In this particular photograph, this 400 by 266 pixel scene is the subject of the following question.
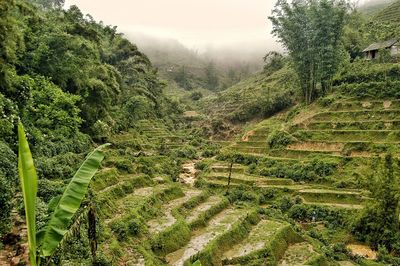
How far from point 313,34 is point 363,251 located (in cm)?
2176

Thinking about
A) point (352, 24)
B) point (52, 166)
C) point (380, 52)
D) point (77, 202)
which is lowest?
point (52, 166)

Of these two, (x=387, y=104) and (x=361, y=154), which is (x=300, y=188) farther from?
(x=387, y=104)

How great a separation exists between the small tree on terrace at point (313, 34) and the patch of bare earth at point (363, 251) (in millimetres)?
19643

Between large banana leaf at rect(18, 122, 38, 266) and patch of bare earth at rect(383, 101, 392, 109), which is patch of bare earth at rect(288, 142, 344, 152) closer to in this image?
patch of bare earth at rect(383, 101, 392, 109)

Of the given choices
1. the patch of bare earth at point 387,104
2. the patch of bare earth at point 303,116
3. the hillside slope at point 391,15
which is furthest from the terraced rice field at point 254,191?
the hillside slope at point 391,15

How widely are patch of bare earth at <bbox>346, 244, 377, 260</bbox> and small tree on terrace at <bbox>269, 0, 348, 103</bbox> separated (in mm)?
19643

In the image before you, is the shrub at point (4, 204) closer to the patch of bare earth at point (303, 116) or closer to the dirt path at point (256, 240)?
the dirt path at point (256, 240)

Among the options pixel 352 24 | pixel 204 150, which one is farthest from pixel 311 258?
pixel 352 24

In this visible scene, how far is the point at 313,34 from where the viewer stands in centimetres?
3531

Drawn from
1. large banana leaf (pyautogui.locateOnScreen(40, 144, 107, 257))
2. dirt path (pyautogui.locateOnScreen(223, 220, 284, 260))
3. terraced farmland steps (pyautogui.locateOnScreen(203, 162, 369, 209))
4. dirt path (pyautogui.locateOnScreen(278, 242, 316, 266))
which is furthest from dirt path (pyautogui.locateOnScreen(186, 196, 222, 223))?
large banana leaf (pyautogui.locateOnScreen(40, 144, 107, 257))

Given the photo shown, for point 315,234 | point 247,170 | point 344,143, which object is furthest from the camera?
point 247,170

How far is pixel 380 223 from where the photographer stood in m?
19.2

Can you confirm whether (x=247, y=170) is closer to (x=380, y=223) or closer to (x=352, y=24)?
(x=380, y=223)

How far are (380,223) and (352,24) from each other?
1970 inches
